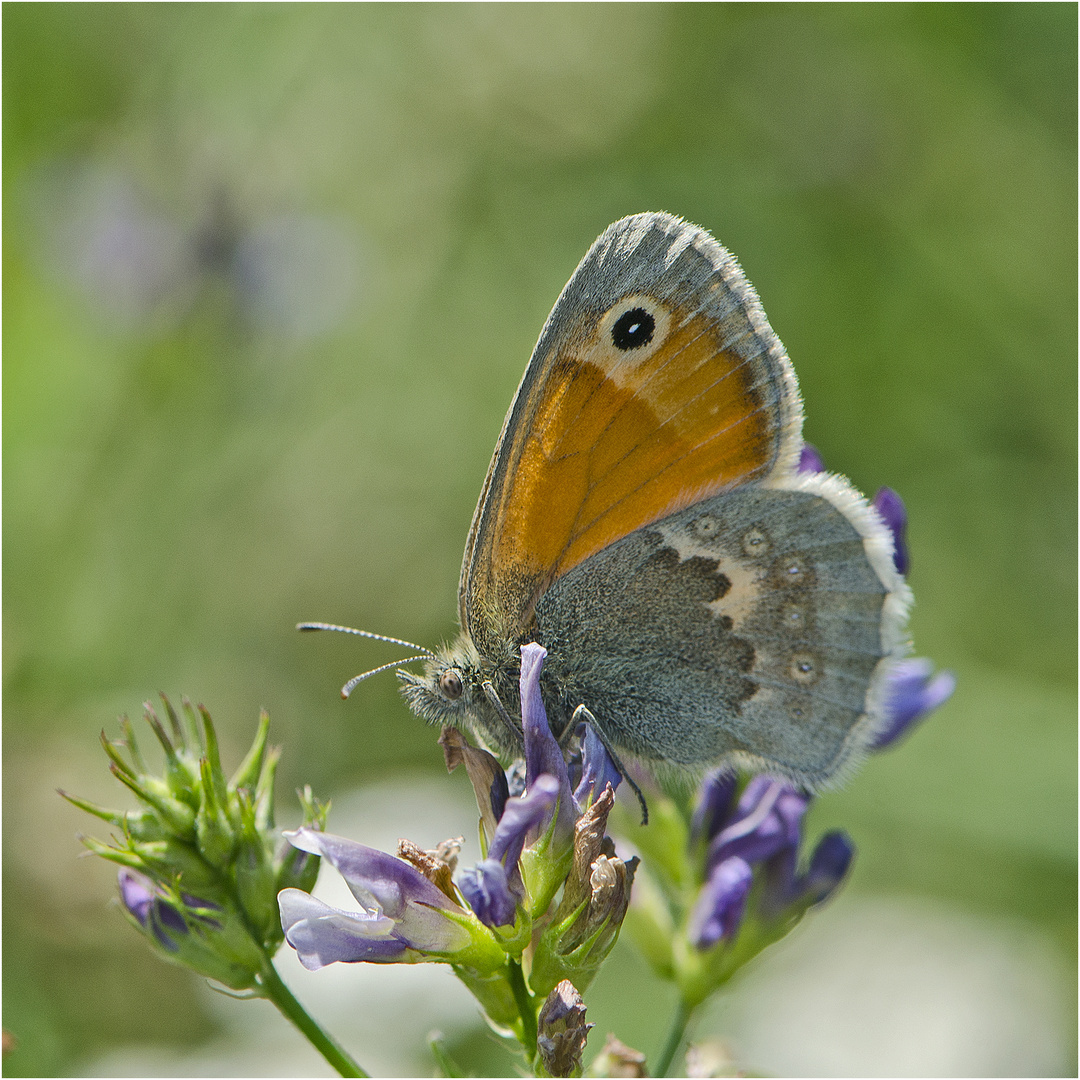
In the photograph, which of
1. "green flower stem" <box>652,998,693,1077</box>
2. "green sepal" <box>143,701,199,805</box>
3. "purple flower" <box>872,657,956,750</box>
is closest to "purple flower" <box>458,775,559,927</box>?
"green sepal" <box>143,701,199,805</box>

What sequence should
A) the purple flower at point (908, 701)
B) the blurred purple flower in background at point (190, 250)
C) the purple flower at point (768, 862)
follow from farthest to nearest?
the blurred purple flower in background at point (190, 250)
the purple flower at point (908, 701)
the purple flower at point (768, 862)

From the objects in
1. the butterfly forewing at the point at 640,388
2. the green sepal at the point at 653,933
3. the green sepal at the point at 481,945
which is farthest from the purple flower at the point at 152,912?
the green sepal at the point at 653,933

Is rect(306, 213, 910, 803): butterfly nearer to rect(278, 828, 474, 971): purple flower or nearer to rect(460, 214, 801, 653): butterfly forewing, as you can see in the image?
rect(460, 214, 801, 653): butterfly forewing

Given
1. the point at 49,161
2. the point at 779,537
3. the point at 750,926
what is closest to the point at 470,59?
the point at 49,161

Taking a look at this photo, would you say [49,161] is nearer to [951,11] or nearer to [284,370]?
[284,370]

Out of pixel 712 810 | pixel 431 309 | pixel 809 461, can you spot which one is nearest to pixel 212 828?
pixel 712 810

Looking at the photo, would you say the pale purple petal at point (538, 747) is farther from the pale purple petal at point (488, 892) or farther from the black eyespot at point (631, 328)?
the black eyespot at point (631, 328)

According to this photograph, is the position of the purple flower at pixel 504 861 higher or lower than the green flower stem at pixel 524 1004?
higher
